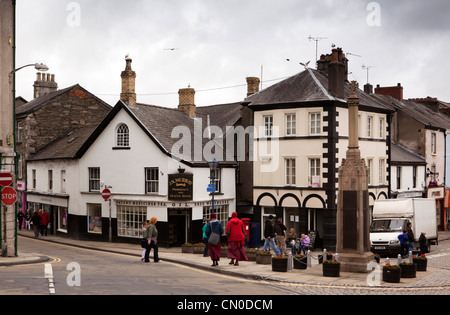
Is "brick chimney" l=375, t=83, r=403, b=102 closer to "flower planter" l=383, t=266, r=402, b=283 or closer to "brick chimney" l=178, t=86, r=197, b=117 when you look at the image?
"brick chimney" l=178, t=86, r=197, b=117

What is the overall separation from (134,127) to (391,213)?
49.9 feet

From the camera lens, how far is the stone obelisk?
19594mm

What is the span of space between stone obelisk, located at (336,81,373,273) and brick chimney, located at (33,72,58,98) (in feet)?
131

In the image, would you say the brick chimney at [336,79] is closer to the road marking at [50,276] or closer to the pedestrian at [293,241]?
the pedestrian at [293,241]

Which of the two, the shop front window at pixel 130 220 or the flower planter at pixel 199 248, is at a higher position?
the shop front window at pixel 130 220

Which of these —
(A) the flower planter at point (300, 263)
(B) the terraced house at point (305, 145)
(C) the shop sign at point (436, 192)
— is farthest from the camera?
(C) the shop sign at point (436, 192)

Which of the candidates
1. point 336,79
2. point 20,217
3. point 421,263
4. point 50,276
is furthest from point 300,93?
point 20,217

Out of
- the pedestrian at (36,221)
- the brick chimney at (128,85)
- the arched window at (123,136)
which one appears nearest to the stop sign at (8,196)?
the arched window at (123,136)

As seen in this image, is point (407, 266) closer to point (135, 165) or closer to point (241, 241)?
point (241, 241)

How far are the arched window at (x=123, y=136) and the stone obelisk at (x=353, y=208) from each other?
16852 mm

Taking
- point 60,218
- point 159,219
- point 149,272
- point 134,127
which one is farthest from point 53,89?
Answer: point 149,272

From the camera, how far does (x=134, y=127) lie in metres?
33.1

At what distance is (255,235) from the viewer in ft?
108

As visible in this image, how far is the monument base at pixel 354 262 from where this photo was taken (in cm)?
1941
